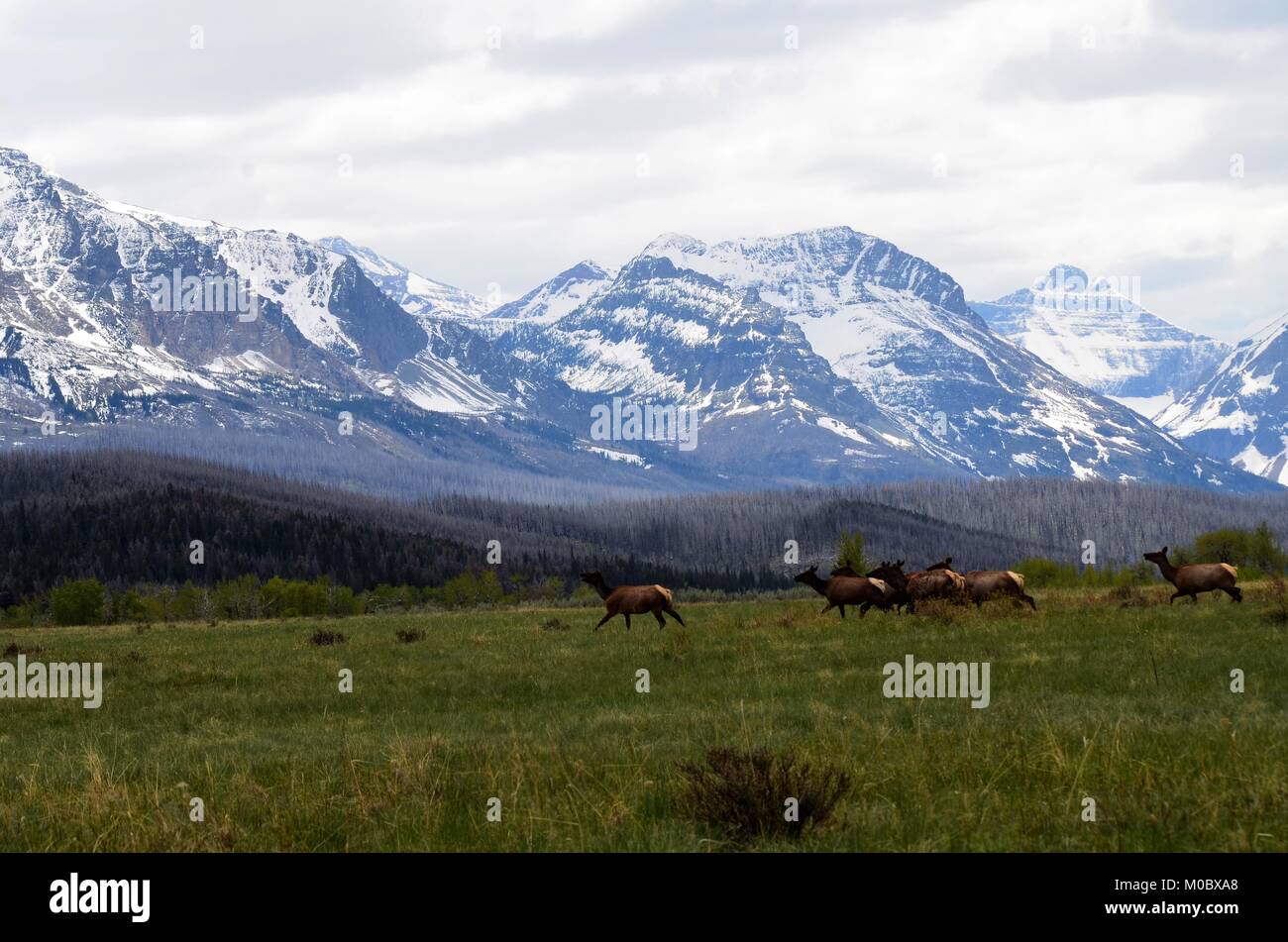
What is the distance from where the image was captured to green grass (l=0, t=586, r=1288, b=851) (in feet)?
39.7

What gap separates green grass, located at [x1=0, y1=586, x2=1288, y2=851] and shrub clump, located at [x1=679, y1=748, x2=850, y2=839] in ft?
0.76

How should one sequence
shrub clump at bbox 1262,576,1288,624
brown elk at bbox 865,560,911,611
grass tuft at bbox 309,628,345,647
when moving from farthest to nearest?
grass tuft at bbox 309,628,345,647, brown elk at bbox 865,560,911,611, shrub clump at bbox 1262,576,1288,624

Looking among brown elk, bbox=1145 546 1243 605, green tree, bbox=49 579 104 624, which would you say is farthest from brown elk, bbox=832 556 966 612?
green tree, bbox=49 579 104 624

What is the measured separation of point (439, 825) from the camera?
507 inches

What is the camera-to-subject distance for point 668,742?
17359 mm

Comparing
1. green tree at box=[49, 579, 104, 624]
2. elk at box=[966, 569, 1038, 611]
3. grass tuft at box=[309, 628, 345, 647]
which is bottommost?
green tree at box=[49, 579, 104, 624]

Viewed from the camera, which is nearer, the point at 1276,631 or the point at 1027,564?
the point at 1276,631

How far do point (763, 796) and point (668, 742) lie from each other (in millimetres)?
5015

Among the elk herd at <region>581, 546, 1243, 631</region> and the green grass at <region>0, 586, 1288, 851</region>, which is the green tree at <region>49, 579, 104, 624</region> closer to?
the green grass at <region>0, 586, 1288, 851</region>

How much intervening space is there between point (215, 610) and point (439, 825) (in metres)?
113
